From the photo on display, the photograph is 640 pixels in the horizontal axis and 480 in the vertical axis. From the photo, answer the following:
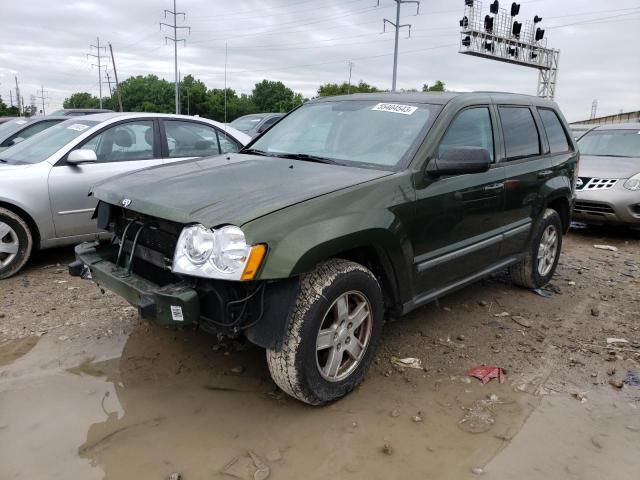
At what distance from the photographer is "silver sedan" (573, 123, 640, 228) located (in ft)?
23.6

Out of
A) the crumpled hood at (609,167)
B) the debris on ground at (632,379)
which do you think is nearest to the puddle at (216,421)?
the debris on ground at (632,379)

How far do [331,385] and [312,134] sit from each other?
1.91m

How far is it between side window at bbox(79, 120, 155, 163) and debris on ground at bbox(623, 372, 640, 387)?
481 centimetres

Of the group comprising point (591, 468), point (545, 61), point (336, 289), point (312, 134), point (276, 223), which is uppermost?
point (545, 61)

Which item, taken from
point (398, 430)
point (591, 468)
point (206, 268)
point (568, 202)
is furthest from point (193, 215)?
point (568, 202)

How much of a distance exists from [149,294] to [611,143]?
335 inches

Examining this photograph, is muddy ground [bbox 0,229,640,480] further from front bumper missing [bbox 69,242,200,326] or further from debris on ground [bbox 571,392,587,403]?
front bumper missing [bbox 69,242,200,326]

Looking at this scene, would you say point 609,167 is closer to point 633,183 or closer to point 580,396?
point 633,183

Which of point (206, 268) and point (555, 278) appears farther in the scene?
point (555, 278)

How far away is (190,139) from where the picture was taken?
6.07 m

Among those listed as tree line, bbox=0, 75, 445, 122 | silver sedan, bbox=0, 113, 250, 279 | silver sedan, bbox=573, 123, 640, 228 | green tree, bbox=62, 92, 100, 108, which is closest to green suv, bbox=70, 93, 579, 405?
silver sedan, bbox=0, 113, 250, 279

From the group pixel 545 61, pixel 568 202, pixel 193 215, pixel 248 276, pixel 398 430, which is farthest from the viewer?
pixel 545 61

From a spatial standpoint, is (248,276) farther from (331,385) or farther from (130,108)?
(130,108)

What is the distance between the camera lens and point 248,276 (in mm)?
2455
